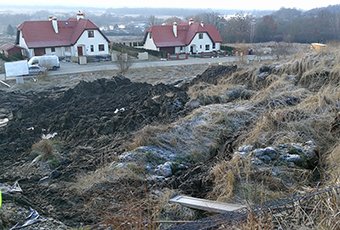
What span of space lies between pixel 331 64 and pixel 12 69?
712 inches

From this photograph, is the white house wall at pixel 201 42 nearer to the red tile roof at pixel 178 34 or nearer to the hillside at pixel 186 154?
the red tile roof at pixel 178 34

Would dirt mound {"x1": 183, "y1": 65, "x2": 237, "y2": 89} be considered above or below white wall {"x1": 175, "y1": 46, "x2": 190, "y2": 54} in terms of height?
above

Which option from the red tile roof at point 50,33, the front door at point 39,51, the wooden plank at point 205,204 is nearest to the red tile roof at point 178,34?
the red tile roof at point 50,33

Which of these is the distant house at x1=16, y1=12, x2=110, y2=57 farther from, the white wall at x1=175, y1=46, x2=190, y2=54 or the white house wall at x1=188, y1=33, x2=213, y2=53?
the white house wall at x1=188, y1=33, x2=213, y2=53

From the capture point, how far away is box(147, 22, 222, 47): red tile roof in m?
37.9

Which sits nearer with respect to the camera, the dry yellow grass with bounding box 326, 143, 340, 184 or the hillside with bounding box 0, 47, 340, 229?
the hillside with bounding box 0, 47, 340, 229

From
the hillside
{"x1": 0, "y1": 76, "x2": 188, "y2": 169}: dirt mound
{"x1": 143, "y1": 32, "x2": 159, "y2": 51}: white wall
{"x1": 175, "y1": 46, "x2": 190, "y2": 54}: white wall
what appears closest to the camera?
the hillside

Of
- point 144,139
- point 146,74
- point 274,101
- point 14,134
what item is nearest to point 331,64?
point 274,101

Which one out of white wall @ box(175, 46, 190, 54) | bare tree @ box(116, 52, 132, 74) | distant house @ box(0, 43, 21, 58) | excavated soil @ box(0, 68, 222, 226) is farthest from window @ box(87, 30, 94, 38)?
excavated soil @ box(0, 68, 222, 226)

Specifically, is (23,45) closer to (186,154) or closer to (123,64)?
(123,64)

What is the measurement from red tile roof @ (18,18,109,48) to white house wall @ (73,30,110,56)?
389 mm

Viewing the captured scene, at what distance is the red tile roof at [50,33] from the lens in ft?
109

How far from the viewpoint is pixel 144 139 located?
926 centimetres

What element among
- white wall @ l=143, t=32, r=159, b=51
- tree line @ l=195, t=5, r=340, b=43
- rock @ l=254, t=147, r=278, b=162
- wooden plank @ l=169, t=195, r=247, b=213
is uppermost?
rock @ l=254, t=147, r=278, b=162
